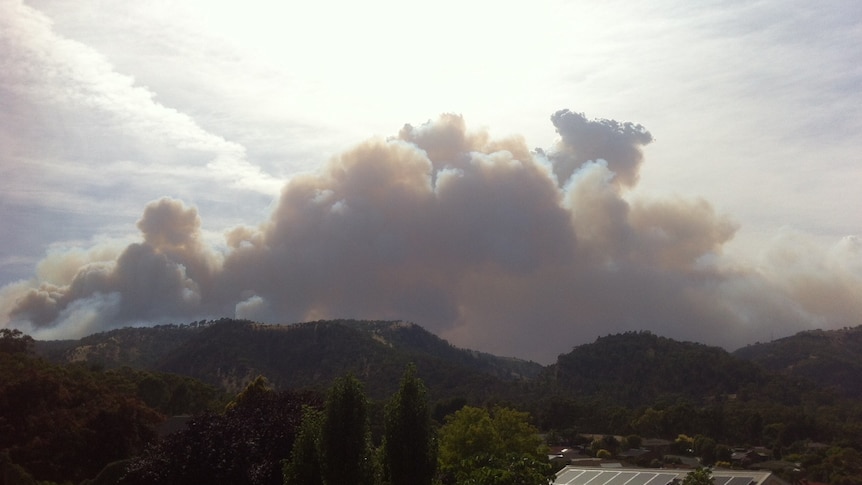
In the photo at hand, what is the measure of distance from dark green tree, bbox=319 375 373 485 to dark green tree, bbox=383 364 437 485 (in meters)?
1.17

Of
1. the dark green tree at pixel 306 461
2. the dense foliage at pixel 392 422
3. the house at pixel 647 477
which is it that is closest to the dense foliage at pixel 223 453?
the dense foliage at pixel 392 422

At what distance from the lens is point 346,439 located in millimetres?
41281

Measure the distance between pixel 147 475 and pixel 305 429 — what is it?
52.3 ft

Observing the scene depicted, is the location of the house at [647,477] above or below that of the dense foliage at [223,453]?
below

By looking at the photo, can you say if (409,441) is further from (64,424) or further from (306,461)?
(64,424)

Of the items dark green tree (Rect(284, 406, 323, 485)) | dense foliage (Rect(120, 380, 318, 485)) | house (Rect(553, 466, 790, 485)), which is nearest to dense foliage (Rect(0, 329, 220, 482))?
dense foliage (Rect(120, 380, 318, 485))

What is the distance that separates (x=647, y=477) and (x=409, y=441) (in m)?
31.6

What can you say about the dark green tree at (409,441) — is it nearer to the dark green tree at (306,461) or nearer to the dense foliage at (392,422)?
the dense foliage at (392,422)

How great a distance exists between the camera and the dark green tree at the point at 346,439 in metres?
40.8

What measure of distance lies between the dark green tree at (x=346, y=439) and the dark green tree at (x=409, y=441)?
46.0 inches

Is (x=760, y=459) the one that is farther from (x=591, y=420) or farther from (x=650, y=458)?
(x=591, y=420)

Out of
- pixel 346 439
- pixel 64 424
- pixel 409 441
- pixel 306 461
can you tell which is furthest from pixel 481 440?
pixel 64 424

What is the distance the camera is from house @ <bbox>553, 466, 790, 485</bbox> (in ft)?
208

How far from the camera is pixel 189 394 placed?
115250 millimetres
